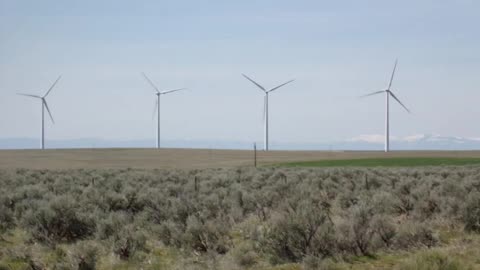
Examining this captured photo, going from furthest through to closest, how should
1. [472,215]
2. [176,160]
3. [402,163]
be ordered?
[176,160] → [402,163] → [472,215]

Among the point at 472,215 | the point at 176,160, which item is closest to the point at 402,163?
the point at 176,160

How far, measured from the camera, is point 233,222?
54.7 ft

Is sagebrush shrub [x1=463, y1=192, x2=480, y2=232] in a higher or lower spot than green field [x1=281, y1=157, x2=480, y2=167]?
lower

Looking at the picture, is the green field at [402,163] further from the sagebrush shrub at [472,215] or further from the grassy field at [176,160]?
the sagebrush shrub at [472,215]

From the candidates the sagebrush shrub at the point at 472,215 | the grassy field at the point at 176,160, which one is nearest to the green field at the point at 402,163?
the grassy field at the point at 176,160

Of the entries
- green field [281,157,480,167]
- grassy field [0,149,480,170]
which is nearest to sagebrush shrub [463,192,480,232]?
green field [281,157,480,167]

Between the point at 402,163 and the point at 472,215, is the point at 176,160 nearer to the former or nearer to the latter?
the point at 402,163

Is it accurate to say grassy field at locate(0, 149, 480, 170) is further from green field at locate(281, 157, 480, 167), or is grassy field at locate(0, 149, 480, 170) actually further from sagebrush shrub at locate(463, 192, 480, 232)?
sagebrush shrub at locate(463, 192, 480, 232)

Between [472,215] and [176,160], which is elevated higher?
[176,160]

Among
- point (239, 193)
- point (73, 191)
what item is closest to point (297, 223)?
point (239, 193)

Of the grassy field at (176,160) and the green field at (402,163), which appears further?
the grassy field at (176,160)

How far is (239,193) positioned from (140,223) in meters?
6.17

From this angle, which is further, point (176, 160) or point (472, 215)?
point (176, 160)

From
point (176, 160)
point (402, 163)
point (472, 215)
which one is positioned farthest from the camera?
point (176, 160)
